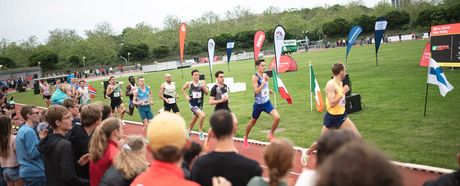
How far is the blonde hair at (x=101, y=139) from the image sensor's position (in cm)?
394

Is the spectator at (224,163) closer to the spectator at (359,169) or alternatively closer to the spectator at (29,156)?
the spectator at (359,169)

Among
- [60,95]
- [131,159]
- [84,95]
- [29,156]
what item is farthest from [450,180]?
[84,95]

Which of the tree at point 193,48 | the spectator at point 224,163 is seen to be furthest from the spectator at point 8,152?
the tree at point 193,48

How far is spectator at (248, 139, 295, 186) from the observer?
2.75 meters

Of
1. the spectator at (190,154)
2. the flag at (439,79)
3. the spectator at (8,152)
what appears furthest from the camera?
the flag at (439,79)

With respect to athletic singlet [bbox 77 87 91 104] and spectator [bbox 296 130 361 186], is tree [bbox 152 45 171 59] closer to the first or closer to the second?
athletic singlet [bbox 77 87 91 104]

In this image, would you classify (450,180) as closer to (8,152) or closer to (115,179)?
(115,179)

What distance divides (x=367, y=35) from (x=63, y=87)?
68.9 m

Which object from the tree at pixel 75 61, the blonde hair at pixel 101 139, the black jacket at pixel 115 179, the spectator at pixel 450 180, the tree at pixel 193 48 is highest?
the tree at pixel 193 48

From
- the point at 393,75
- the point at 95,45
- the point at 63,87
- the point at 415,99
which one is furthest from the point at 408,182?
the point at 95,45

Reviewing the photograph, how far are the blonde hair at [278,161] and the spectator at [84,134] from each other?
9.34ft

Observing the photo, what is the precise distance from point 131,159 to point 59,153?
→ 1445 mm

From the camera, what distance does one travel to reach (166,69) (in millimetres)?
56469

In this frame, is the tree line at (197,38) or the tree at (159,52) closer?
the tree line at (197,38)
